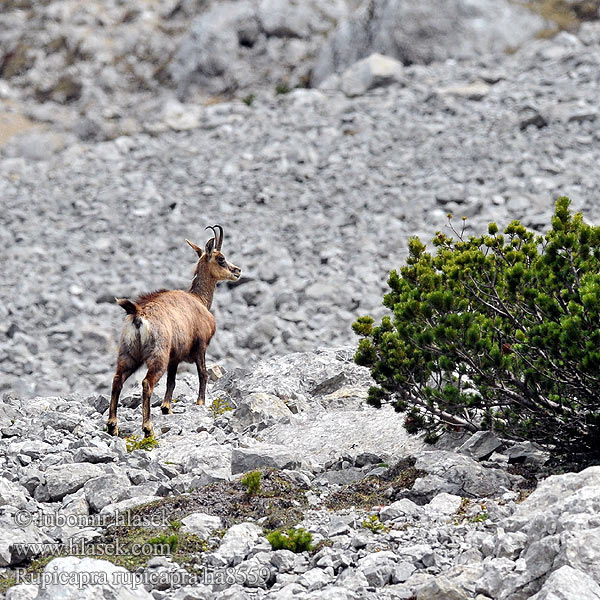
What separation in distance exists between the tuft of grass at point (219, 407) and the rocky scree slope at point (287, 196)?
20.9 ft

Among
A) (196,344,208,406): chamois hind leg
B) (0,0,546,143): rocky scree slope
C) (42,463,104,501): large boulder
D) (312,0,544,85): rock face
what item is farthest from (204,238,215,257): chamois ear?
(312,0,544,85): rock face

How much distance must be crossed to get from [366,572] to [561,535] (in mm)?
1402

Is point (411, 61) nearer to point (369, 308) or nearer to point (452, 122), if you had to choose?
point (452, 122)

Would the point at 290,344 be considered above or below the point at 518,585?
below

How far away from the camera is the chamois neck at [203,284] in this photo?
535 inches

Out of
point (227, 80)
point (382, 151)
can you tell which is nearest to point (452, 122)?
point (382, 151)

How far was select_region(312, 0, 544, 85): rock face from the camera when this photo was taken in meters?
33.8

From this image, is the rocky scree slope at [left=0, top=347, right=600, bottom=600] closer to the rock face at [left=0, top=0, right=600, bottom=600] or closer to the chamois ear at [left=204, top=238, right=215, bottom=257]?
the rock face at [left=0, top=0, right=600, bottom=600]

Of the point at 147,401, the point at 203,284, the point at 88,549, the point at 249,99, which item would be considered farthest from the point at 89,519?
the point at 249,99

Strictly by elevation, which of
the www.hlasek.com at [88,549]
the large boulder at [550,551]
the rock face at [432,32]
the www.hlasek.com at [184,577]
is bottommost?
the www.hlasek.com at [88,549]

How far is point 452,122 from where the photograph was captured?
96.7ft

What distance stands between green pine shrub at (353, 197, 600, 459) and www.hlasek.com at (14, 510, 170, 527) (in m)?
2.82

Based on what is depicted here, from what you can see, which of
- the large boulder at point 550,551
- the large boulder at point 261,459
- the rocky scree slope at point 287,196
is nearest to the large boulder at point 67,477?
the large boulder at point 261,459

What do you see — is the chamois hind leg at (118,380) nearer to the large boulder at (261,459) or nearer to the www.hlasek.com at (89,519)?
the large boulder at (261,459)
